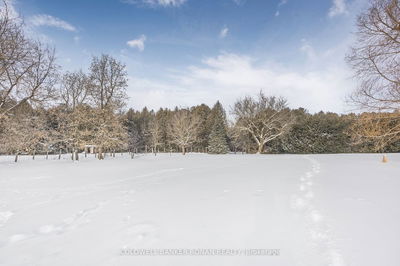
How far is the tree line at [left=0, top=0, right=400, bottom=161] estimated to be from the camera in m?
8.52

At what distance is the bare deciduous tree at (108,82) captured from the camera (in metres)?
16.6

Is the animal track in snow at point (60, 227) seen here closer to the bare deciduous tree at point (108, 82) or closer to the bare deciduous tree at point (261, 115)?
the bare deciduous tree at point (108, 82)

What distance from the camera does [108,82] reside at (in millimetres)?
17016

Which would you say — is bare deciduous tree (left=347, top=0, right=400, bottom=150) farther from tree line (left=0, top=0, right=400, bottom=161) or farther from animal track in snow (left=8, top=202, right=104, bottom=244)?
animal track in snow (left=8, top=202, right=104, bottom=244)

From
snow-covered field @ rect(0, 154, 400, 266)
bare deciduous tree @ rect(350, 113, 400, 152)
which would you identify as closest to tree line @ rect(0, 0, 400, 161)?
bare deciduous tree @ rect(350, 113, 400, 152)

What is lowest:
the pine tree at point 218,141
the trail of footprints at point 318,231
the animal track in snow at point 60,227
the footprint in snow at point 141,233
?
the animal track in snow at point 60,227

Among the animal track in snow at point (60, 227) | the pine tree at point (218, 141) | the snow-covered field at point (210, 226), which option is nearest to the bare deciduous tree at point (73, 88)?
the snow-covered field at point (210, 226)
